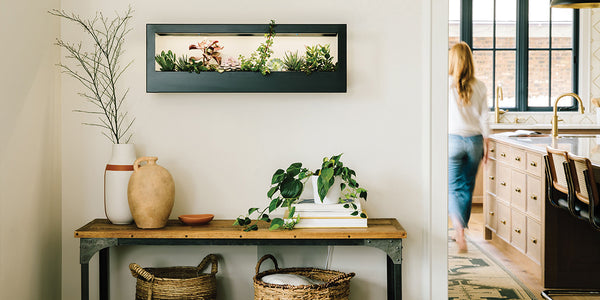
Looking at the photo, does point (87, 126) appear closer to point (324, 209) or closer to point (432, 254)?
point (324, 209)

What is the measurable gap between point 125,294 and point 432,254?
4.79ft

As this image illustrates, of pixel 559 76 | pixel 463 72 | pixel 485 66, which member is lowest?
pixel 463 72

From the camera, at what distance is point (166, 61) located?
259 centimetres

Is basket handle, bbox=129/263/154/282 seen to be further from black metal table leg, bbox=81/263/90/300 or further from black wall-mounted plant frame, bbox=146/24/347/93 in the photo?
black wall-mounted plant frame, bbox=146/24/347/93

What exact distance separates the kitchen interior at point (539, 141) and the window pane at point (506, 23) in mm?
11

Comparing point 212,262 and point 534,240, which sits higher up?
point 212,262

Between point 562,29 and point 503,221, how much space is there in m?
3.17

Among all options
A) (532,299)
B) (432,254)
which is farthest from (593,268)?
(432,254)

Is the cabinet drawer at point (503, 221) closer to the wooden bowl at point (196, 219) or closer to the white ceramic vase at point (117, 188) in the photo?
the wooden bowl at point (196, 219)

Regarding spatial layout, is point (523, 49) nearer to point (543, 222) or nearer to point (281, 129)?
point (543, 222)

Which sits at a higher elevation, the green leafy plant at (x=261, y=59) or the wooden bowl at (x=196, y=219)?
the green leafy plant at (x=261, y=59)

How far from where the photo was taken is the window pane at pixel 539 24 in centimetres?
674

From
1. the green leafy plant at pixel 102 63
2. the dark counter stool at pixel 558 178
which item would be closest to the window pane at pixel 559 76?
the dark counter stool at pixel 558 178

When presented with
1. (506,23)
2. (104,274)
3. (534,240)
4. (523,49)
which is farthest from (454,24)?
(104,274)
